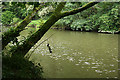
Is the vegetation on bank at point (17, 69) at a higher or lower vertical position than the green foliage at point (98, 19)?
lower

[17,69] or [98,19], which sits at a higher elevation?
[98,19]

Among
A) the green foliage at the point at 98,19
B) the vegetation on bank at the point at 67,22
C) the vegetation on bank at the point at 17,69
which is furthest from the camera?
the green foliage at the point at 98,19

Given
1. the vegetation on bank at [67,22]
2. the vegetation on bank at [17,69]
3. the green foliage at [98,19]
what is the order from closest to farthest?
the vegetation on bank at [17,69], the vegetation on bank at [67,22], the green foliage at [98,19]

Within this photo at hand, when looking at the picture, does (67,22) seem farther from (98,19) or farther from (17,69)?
(17,69)

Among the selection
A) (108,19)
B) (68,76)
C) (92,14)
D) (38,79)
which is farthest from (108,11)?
(38,79)

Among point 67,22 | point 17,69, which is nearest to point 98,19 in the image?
point 67,22

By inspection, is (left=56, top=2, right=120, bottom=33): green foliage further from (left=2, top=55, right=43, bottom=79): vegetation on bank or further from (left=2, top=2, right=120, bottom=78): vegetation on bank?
(left=2, top=55, right=43, bottom=79): vegetation on bank

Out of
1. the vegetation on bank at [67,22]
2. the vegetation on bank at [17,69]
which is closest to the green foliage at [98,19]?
Result: the vegetation on bank at [67,22]

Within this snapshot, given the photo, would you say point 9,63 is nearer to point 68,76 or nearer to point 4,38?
point 4,38

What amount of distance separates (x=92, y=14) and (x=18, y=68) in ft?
80.5

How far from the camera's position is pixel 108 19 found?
23.1 meters

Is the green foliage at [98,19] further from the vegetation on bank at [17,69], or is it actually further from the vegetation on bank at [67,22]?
the vegetation on bank at [17,69]

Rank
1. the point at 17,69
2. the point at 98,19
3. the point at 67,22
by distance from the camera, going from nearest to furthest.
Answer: the point at 17,69
the point at 98,19
the point at 67,22

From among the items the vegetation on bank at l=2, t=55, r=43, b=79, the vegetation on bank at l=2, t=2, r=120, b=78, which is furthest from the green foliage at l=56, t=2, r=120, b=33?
the vegetation on bank at l=2, t=55, r=43, b=79
